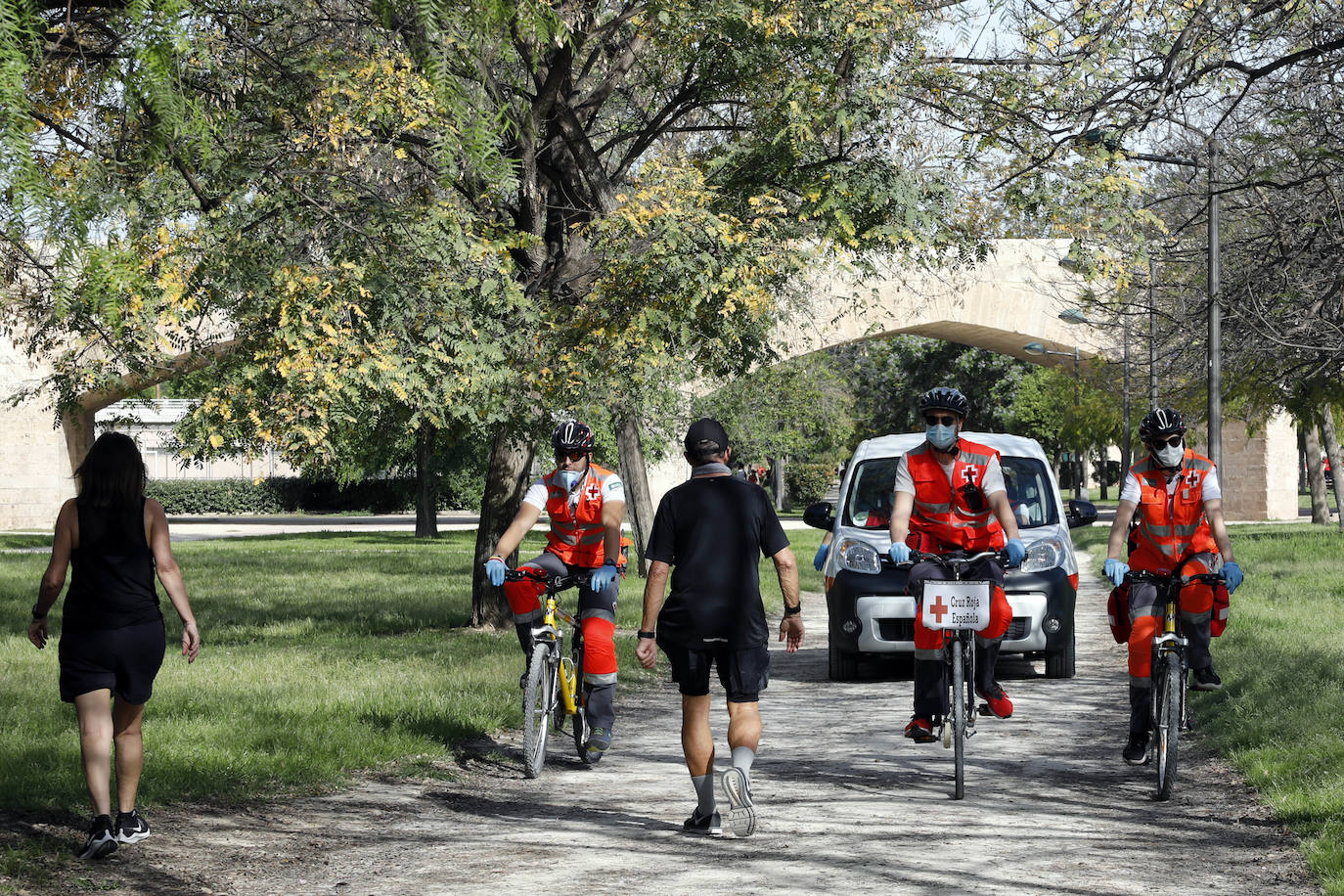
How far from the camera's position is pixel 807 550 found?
31.3 metres

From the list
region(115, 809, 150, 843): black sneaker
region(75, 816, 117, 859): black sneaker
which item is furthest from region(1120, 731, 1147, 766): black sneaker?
region(75, 816, 117, 859): black sneaker

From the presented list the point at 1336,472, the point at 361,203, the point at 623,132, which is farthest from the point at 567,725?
the point at 1336,472

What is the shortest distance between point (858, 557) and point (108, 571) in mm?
6737

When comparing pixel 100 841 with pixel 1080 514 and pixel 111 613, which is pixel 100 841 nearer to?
pixel 111 613

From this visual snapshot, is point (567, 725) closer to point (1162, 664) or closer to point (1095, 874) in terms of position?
point (1162, 664)

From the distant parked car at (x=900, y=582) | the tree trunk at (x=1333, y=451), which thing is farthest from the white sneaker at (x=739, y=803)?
the tree trunk at (x=1333, y=451)

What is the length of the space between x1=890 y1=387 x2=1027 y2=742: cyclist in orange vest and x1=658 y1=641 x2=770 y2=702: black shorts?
1.28 m

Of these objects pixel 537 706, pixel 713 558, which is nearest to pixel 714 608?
pixel 713 558

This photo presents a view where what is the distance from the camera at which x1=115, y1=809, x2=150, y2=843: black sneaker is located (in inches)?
253

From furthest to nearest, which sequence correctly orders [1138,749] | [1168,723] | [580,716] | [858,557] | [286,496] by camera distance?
1. [286,496]
2. [858,557]
3. [580,716]
4. [1138,749]
5. [1168,723]

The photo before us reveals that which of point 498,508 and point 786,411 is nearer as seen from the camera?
point 498,508

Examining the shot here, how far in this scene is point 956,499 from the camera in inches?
316

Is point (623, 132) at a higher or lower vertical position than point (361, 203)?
higher

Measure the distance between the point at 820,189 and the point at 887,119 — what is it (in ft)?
2.61
